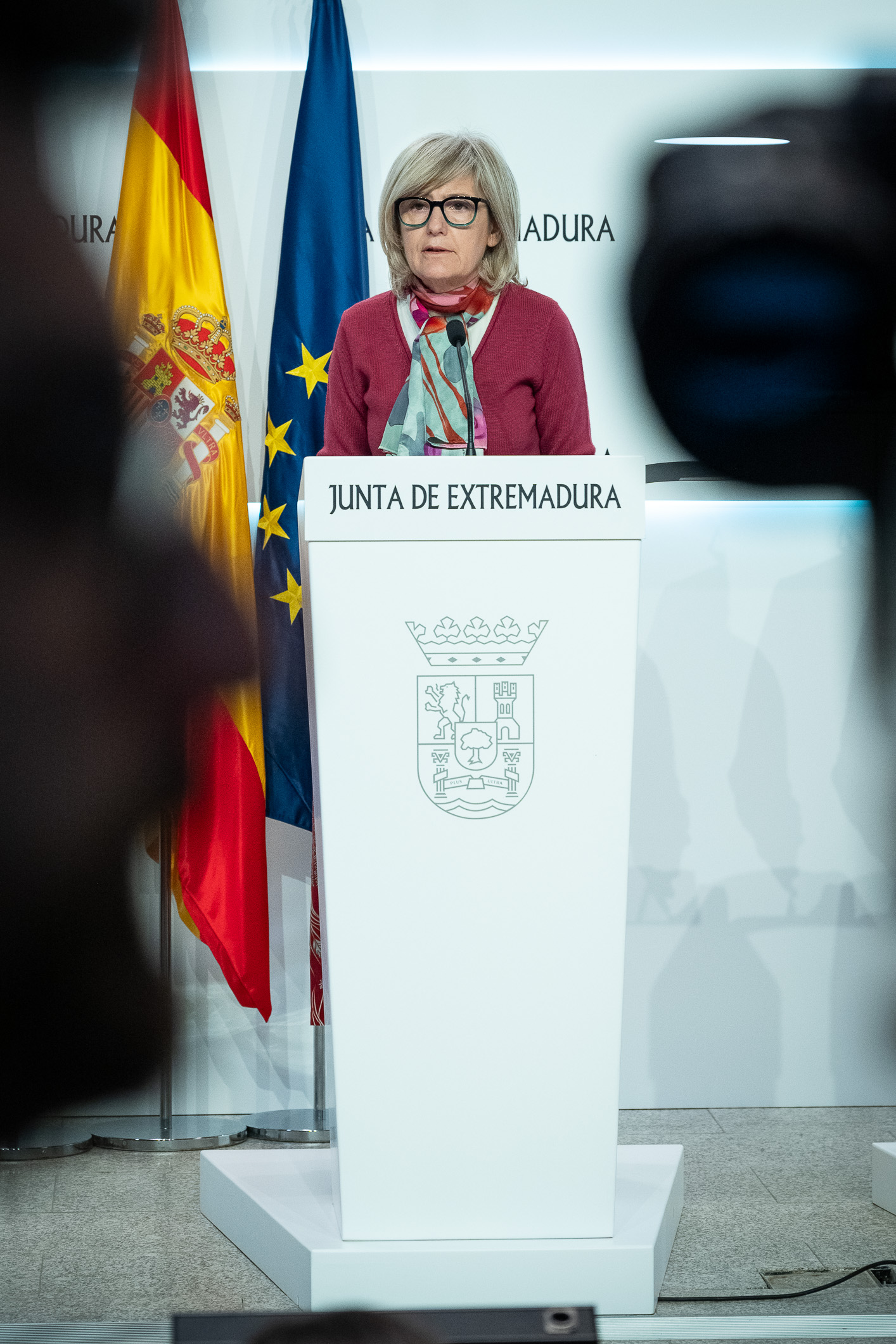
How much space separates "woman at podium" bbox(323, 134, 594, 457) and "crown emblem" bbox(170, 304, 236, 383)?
2.39 feet

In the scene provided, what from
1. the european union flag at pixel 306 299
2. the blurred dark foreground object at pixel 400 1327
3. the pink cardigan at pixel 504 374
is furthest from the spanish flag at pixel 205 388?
the blurred dark foreground object at pixel 400 1327

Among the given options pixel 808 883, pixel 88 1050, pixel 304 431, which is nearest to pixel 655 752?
pixel 808 883

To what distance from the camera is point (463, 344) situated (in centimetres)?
146

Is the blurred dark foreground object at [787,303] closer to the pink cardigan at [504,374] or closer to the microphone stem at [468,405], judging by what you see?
the pink cardigan at [504,374]

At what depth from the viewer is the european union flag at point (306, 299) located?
271 cm

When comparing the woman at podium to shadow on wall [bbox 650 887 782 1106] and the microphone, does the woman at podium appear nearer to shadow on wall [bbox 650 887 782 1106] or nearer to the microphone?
the microphone

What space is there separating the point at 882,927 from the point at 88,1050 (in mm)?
2900

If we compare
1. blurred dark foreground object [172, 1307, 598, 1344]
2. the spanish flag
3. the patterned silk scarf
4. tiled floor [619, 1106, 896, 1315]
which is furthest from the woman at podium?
blurred dark foreground object [172, 1307, 598, 1344]

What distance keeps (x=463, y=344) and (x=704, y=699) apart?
1.64m

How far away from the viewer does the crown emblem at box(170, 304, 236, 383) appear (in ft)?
8.58

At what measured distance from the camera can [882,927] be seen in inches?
116

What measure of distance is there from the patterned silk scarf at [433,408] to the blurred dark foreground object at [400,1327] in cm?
131

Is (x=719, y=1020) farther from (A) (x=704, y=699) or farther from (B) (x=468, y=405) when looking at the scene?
(B) (x=468, y=405)

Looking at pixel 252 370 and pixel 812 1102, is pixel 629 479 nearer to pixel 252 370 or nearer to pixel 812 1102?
pixel 252 370
